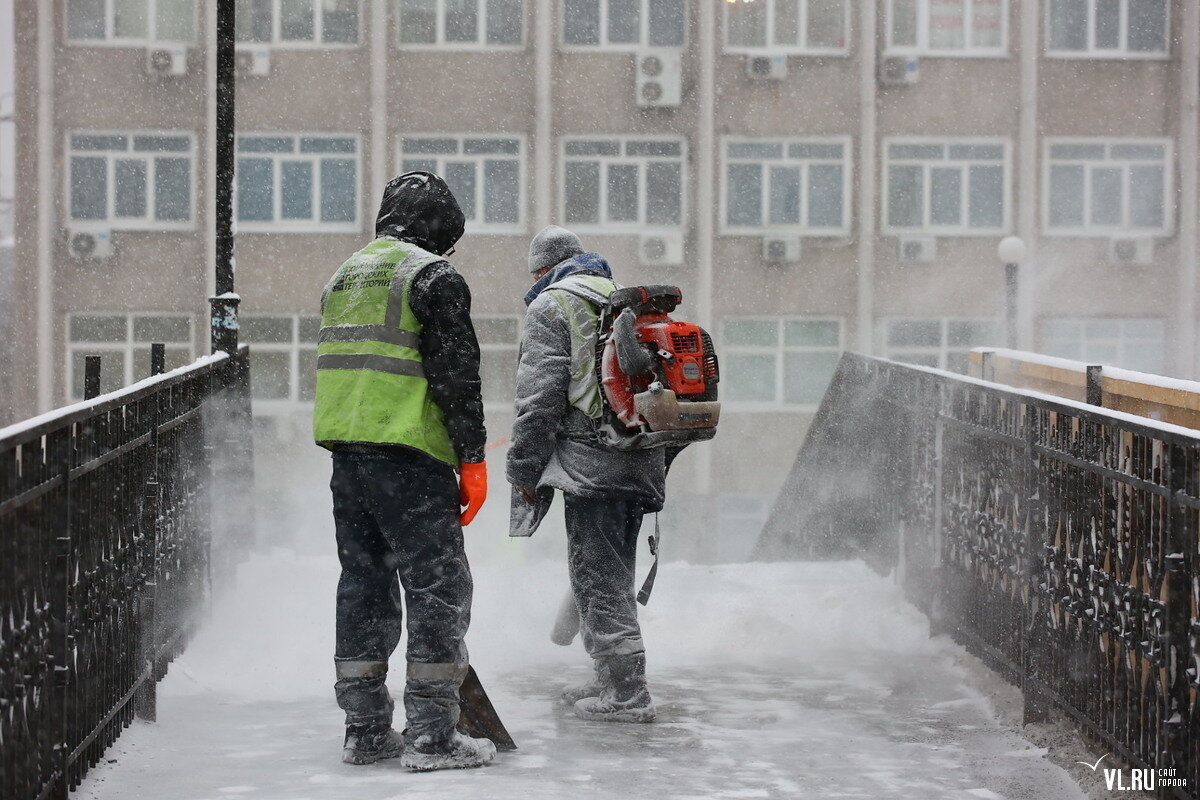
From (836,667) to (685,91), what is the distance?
23511 millimetres

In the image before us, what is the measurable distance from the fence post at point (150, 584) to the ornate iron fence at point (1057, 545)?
10.6 ft

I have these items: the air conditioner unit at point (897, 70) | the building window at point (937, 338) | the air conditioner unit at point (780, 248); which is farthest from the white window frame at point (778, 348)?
the air conditioner unit at point (897, 70)

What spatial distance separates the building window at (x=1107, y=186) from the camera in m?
30.2

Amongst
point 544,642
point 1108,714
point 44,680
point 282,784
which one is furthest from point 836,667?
point 44,680

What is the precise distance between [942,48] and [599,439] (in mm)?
25937

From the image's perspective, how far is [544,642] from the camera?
25.0ft

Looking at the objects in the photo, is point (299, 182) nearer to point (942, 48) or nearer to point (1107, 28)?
point (942, 48)

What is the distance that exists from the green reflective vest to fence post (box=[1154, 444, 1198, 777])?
7.27ft

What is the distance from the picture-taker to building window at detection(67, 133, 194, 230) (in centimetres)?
2934

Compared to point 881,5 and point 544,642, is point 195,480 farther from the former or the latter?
point 881,5

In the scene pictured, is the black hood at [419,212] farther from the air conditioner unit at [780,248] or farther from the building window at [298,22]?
the building window at [298,22]

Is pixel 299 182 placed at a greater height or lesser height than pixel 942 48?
lesser

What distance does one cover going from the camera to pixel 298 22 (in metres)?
29.3

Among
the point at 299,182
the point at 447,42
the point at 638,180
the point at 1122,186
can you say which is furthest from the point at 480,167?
the point at 1122,186
